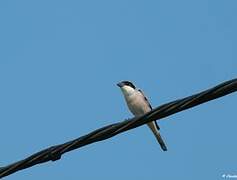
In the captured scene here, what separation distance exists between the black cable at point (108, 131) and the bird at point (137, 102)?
789 cm

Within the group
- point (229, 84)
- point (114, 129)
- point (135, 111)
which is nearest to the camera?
point (229, 84)

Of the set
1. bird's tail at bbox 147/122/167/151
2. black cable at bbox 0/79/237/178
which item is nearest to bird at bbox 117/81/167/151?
bird's tail at bbox 147/122/167/151

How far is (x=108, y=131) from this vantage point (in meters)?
Result: 6.44

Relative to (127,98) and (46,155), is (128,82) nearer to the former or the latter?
(127,98)

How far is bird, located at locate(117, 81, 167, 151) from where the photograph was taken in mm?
14484

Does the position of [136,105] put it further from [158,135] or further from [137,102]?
[158,135]

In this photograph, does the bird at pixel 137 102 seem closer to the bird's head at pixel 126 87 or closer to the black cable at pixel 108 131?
the bird's head at pixel 126 87

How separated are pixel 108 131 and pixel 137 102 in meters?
8.11

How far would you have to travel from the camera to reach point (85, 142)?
644cm

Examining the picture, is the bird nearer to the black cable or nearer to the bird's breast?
the bird's breast

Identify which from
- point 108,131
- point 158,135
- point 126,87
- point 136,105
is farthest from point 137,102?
point 108,131

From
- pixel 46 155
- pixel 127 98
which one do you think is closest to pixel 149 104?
pixel 127 98

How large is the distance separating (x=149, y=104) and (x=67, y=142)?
8621 mm

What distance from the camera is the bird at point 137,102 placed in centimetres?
1448
